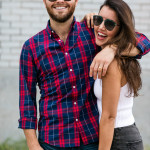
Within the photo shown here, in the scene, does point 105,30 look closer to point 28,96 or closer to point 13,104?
point 28,96

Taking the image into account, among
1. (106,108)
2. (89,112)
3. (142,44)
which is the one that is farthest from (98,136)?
(142,44)

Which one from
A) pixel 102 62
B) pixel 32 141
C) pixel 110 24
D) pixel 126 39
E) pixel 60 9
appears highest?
pixel 60 9

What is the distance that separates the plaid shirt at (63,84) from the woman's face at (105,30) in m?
0.19

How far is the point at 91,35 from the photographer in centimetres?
254

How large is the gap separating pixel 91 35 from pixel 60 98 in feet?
1.75

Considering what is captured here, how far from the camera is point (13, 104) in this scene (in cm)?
470

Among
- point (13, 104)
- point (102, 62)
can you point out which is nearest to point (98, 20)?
point (102, 62)

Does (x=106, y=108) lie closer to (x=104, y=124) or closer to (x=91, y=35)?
(x=104, y=124)

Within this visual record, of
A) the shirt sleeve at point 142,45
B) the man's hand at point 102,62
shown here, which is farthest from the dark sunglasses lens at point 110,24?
the shirt sleeve at point 142,45

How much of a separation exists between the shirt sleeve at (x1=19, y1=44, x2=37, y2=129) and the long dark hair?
63 centimetres

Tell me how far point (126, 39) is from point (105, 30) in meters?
0.15

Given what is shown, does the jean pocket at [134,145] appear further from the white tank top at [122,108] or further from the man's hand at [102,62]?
the man's hand at [102,62]

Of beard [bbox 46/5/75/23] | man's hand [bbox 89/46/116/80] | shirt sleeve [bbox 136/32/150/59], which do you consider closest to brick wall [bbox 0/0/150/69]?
beard [bbox 46/5/75/23]

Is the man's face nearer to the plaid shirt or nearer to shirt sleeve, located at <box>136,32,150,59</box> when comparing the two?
the plaid shirt
